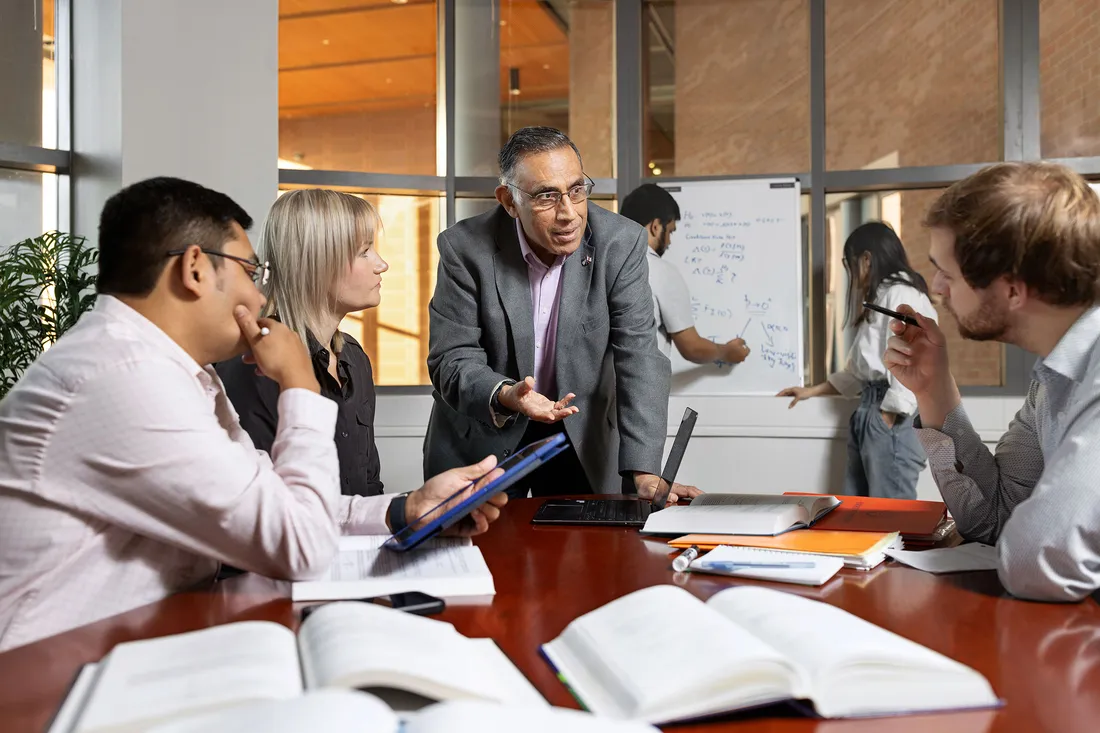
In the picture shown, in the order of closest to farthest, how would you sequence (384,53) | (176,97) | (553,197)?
(553,197)
(176,97)
(384,53)

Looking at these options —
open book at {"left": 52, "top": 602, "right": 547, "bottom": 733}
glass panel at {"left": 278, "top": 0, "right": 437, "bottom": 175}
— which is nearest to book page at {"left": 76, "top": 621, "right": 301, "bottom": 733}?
open book at {"left": 52, "top": 602, "right": 547, "bottom": 733}

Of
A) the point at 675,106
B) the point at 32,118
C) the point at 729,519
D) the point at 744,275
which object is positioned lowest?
the point at 729,519

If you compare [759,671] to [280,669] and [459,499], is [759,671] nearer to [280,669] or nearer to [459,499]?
[280,669]

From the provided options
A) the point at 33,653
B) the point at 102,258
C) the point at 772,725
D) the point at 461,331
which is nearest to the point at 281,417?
the point at 102,258

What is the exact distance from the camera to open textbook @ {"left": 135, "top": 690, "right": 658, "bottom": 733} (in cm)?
62

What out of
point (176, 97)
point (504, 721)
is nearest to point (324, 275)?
point (504, 721)

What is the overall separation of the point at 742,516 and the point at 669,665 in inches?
34.3

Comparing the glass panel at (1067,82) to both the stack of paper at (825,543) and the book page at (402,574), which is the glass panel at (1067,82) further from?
the book page at (402,574)

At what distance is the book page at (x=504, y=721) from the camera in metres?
0.63

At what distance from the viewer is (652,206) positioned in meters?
4.67

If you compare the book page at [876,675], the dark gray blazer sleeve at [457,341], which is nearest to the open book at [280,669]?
the book page at [876,675]

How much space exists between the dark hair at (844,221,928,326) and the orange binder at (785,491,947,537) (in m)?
2.66

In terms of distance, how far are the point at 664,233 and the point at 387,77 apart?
5.36 feet

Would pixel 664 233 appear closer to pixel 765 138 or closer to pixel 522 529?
pixel 765 138
